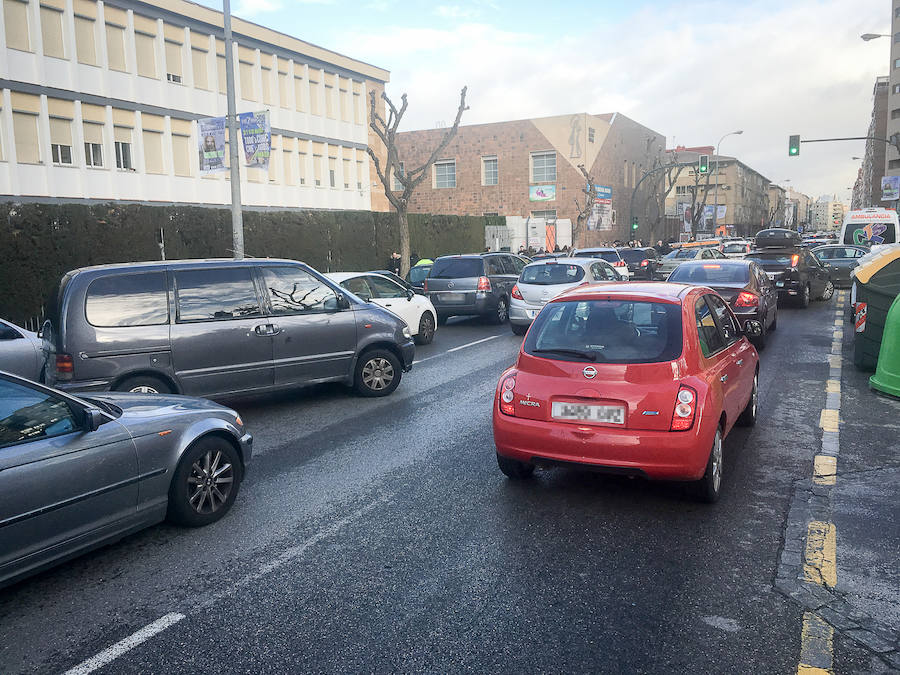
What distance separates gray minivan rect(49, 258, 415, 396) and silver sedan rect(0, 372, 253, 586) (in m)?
2.21

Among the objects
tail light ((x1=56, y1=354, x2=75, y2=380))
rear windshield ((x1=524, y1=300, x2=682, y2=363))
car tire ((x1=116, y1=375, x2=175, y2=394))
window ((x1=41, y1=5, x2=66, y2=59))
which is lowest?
car tire ((x1=116, y1=375, x2=175, y2=394))

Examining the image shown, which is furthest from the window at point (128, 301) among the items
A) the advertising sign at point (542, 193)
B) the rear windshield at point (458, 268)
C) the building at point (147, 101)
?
the advertising sign at point (542, 193)

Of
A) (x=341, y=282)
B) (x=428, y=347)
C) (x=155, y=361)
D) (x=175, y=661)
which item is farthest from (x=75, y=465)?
(x=428, y=347)

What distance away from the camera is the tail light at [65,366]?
7043mm


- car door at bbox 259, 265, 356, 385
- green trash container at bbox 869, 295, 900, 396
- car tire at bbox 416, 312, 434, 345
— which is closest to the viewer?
car door at bbox 259, 265, 356, 385

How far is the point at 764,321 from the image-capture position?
1309cm

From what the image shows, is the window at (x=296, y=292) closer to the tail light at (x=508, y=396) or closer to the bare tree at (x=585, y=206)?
the tail light at (x=508, y=396)

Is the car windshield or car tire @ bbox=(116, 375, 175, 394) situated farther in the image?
the car windshield

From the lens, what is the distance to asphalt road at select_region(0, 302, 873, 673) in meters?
3.41

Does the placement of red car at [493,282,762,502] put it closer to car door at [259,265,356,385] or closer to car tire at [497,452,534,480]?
car tire at [497,452,534,480]

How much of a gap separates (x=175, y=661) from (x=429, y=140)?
56.6m

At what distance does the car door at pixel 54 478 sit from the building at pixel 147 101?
21.9 meters

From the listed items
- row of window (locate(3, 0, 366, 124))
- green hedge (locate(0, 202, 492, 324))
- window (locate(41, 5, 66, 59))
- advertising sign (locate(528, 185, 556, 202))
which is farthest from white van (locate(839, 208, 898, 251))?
window (locate(41, 5, 66, 59))

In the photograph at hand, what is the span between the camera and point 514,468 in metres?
5.74
